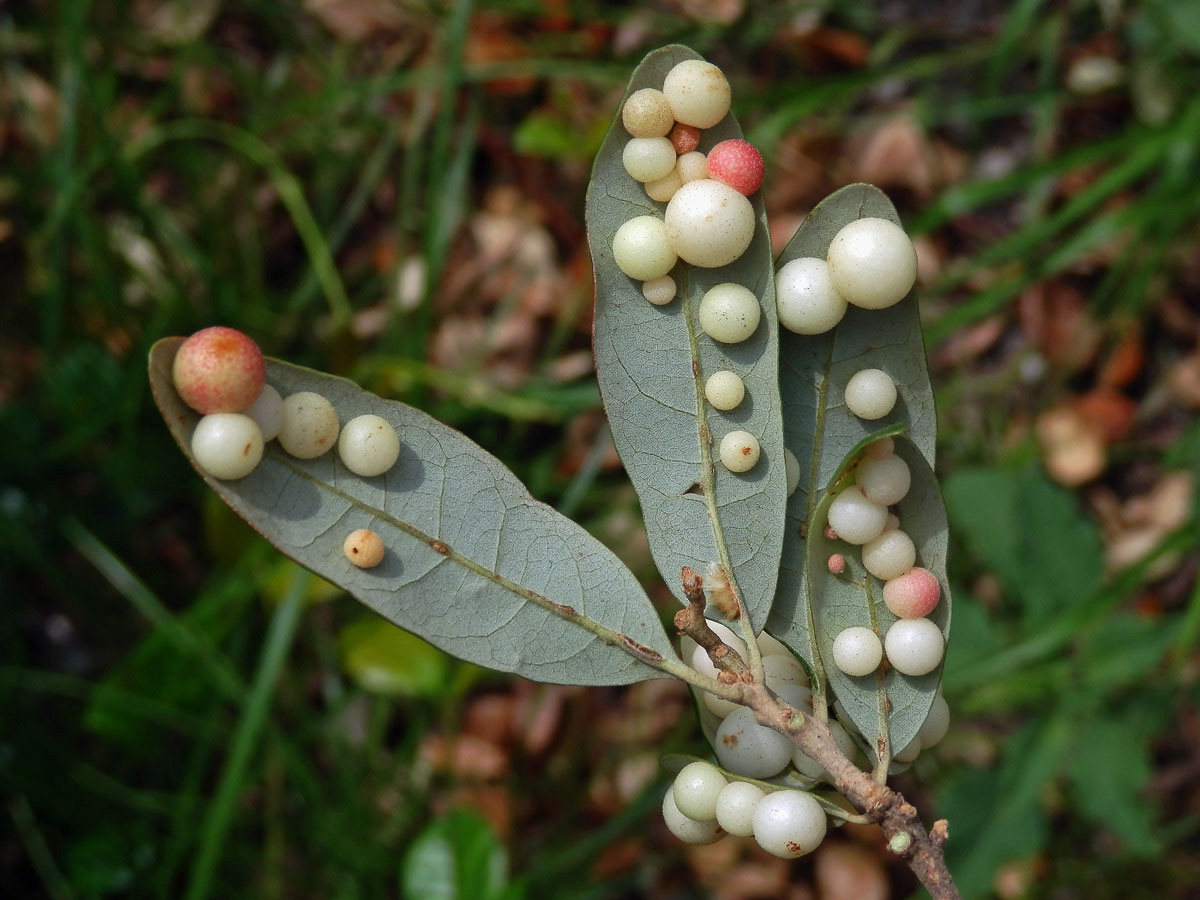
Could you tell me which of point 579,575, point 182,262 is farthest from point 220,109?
point 579,575

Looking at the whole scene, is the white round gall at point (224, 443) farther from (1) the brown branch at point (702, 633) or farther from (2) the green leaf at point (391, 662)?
(2) the green leaf at point (391, 662)

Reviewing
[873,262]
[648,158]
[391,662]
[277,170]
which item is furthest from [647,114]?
[277,170]

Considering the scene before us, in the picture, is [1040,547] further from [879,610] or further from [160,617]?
[160,617]

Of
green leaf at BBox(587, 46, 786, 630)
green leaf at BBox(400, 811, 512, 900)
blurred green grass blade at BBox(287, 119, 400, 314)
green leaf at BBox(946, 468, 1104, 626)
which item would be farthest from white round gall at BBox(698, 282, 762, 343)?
blurred green grass blade at BBox(287, 119, 400, 314)

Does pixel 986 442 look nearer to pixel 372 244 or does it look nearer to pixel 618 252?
Result: pixel 372 244

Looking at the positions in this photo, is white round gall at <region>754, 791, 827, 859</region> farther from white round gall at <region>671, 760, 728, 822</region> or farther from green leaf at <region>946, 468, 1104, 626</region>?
green leaf at <region>946, 468, 1104, 626</region>
